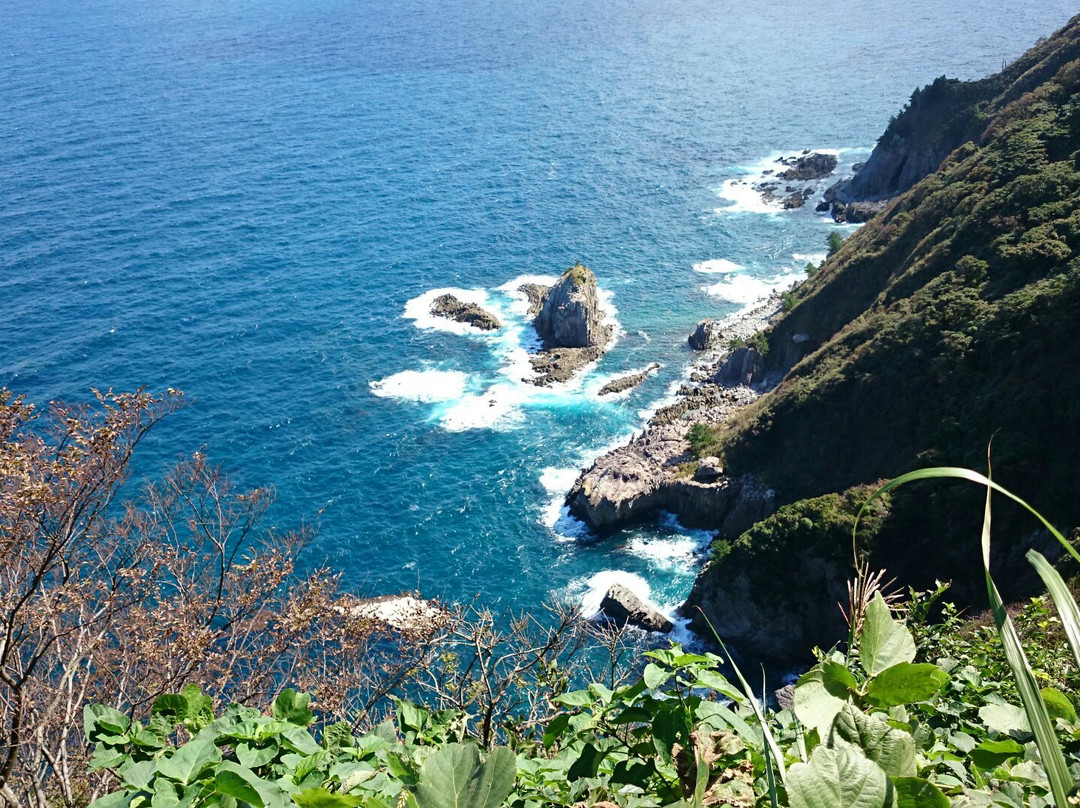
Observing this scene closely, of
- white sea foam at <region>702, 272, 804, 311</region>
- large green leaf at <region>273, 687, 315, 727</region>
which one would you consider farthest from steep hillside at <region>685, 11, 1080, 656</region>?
large green leaf at <region>273, 687, 315, 727</region>

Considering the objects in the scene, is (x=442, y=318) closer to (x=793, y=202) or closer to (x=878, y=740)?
(x=793, y=202)

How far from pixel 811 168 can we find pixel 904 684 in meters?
114

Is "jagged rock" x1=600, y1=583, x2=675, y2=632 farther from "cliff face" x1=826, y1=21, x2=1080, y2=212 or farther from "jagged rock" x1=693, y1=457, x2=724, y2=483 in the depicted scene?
"cliff face" x1=826, y1=21, x2=1080, y2=212

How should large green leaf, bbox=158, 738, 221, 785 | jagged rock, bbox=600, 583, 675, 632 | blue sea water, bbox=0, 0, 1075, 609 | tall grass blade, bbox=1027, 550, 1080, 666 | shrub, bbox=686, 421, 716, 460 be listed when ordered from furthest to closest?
1. blue sea water, bbox=0, 0, 1075, 609
2. shrub, bbox=686, 421, 716, 460
3. jagged rock, bbox=600, 583, 675, 632
4. large green leaf, bbox=158, 738, 221, 785
5. tall grass blade, bbox=1027, 550, 1080, 666

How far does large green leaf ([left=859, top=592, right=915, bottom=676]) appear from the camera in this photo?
4617 mm

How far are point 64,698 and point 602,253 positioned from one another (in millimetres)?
78507

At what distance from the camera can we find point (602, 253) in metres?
93.1

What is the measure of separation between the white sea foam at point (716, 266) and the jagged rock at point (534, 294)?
17.2 m

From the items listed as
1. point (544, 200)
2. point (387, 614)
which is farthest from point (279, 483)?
point (544, 200)

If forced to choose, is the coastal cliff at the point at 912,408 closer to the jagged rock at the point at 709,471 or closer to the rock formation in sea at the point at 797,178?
the jagged rock at the point at 709,471

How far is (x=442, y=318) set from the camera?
275 feet

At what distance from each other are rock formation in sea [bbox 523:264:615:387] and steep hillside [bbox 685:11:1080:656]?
61.1 ft

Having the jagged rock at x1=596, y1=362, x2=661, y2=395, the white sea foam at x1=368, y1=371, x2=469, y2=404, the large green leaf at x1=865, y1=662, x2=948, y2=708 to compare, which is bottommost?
the white sea foam at x1=368, y1=371, x2=469, y2=404

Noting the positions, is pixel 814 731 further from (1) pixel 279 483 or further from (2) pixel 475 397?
(2) pixel 475 397
